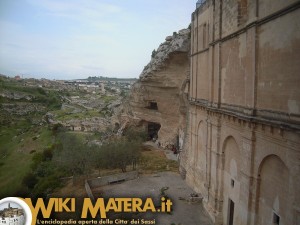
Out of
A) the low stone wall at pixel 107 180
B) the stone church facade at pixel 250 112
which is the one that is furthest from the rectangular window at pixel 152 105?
the stone church facade at pixel 250 112

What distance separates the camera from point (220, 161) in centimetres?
1828

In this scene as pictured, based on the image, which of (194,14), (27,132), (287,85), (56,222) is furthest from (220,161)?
(27,132)

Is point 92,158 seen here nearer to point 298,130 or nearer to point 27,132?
point 298,130

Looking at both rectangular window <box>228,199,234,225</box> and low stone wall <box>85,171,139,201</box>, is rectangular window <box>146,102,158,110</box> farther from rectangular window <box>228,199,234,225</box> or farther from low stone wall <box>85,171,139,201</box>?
rectangular window <box>228,199,234,225</box>

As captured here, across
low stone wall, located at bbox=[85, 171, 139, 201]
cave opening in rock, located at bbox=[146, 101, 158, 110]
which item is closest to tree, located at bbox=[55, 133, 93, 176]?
low stone wall, located at bbox=[85, 171, 139, 201]

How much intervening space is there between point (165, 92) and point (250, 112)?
2827 cm

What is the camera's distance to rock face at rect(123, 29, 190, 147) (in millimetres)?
36106

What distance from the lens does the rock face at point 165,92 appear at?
36106 millimetres

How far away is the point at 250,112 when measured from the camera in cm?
1398

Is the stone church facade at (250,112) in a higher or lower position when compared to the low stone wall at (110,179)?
higher

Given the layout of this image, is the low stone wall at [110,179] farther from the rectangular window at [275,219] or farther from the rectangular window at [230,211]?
the rectangular window at [275,219]

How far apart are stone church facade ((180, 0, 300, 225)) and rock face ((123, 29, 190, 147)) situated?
13.4m

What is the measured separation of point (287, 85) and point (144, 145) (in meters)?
33.5

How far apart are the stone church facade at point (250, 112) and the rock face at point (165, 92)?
1337 centimetres
